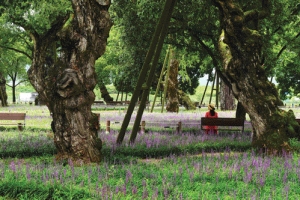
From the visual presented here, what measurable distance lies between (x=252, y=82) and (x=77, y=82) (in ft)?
16.9

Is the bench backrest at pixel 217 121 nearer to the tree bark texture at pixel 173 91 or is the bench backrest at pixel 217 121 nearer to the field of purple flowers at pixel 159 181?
the field of purple flowers at pixel 159 181

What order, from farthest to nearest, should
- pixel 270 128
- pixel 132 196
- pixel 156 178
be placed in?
pixel 270 128 → pixel 156 178 → pixel 132 196

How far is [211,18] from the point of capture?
753 inches

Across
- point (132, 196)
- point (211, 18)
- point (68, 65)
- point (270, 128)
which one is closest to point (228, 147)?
point (270, 128)

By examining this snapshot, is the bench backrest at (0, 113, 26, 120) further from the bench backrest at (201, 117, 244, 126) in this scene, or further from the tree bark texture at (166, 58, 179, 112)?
A: the tree bark texture at (166, 58, 179, 112)

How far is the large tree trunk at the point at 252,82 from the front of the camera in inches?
467

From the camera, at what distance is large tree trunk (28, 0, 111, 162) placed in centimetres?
942

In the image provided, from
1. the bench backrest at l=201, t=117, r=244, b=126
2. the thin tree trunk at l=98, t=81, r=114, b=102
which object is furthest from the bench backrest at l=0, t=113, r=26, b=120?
the thin tree trunk at l=98, t=81, r=114, b=102

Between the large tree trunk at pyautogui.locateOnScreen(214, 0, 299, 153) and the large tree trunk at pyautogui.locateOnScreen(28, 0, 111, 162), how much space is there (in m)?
4.05

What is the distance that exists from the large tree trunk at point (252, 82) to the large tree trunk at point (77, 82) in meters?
4.05

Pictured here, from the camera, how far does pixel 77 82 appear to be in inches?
368

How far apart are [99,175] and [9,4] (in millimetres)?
9956

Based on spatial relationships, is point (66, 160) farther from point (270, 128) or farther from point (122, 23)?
point (122, 23)

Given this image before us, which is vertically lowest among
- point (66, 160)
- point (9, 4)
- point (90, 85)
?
point (66, 160)
